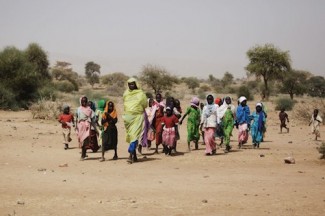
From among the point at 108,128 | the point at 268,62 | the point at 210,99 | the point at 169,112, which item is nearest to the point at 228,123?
the point at 210,99

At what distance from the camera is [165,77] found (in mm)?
52312

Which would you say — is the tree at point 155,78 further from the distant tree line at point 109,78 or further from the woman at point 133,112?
the woman at point 133,112

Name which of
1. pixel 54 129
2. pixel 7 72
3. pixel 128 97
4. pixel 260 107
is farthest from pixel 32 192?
pixel 7 72

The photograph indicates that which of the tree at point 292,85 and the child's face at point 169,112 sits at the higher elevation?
the tree at point 292,85

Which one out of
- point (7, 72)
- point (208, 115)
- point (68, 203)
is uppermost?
point (7, 72)

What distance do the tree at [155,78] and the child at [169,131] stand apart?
122ft

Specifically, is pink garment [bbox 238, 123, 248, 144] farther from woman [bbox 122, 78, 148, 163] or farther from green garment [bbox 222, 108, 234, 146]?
woman [bbox 122, 78, 148, 163]

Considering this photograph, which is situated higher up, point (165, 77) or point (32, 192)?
point (165, 77)

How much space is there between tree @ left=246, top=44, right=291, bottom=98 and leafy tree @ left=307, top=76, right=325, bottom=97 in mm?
10052

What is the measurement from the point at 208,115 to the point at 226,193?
577cm

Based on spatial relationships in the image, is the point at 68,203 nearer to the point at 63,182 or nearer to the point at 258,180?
the point at 63,182

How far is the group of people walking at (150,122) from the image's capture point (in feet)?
41.1

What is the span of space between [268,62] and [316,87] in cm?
1980

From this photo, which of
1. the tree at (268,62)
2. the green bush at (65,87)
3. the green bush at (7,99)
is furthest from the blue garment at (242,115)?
the green bush at (65,87)
